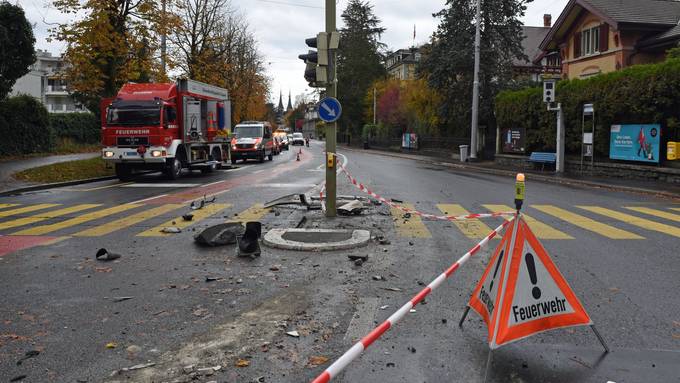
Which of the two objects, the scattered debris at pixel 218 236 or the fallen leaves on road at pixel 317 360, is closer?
the fallen leaves on road at pixel 317 360

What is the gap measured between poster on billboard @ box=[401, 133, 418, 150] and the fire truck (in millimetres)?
32271

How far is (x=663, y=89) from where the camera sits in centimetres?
1980

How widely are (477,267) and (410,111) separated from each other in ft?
154

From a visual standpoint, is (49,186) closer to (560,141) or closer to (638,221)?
(638,221)

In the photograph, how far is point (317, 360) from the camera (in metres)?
4.24

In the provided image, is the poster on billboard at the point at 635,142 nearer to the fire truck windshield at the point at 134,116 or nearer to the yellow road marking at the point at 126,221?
the yellow road marking at the point at 126,221

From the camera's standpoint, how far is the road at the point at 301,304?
4.16 m

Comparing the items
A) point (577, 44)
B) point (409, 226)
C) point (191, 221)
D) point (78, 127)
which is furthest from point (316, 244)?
point (78, 127)

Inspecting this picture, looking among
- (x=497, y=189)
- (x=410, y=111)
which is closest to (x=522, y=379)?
(x=497, y=189)

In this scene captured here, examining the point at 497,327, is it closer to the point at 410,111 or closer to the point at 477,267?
the point at 477,267

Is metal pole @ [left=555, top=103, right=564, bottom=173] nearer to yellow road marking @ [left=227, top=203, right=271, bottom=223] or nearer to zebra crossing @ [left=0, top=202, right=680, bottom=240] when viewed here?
zebra crossing @ [left=0, top=202, right=680, bottom=240]

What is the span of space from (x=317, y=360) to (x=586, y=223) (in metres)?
8.31

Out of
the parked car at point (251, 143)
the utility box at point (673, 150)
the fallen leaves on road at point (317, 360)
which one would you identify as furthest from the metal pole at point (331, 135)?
the parked car at point (251, 143)

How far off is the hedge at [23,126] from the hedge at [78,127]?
23.0 feet
